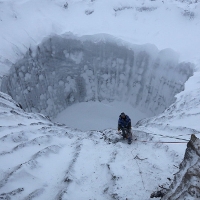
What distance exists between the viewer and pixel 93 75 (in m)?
10.5

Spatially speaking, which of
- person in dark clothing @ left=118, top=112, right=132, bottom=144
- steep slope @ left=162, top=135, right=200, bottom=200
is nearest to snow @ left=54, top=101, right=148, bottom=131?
person in dark clothing @ left=118, top=112, right=132, bottom=144

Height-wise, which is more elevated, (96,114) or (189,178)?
(189,178)

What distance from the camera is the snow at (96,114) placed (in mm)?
10195

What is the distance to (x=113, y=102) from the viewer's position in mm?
10844

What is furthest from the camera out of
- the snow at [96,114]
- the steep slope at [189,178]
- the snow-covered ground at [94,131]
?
the snow at [96,114]

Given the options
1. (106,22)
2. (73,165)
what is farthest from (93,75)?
(73,165)

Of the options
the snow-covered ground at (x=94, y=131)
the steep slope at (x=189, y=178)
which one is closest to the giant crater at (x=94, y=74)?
the snow-covered ground at (x=94, y=131)

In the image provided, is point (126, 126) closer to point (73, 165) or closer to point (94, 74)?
point (73, 165)

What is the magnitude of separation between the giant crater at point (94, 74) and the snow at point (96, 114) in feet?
0.80

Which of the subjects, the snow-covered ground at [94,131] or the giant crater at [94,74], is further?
the giant crater at [94,74]

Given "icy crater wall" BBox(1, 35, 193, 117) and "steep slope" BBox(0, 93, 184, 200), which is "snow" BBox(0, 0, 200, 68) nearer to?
"icy crater wall" BBox(1, 35, 193, 117)

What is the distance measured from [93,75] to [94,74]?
0.24 feet

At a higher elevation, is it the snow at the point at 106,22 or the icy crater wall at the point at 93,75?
the snow at the point at 106,22

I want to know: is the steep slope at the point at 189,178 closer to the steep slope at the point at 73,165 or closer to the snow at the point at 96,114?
the steep slope at the point at 73,165
